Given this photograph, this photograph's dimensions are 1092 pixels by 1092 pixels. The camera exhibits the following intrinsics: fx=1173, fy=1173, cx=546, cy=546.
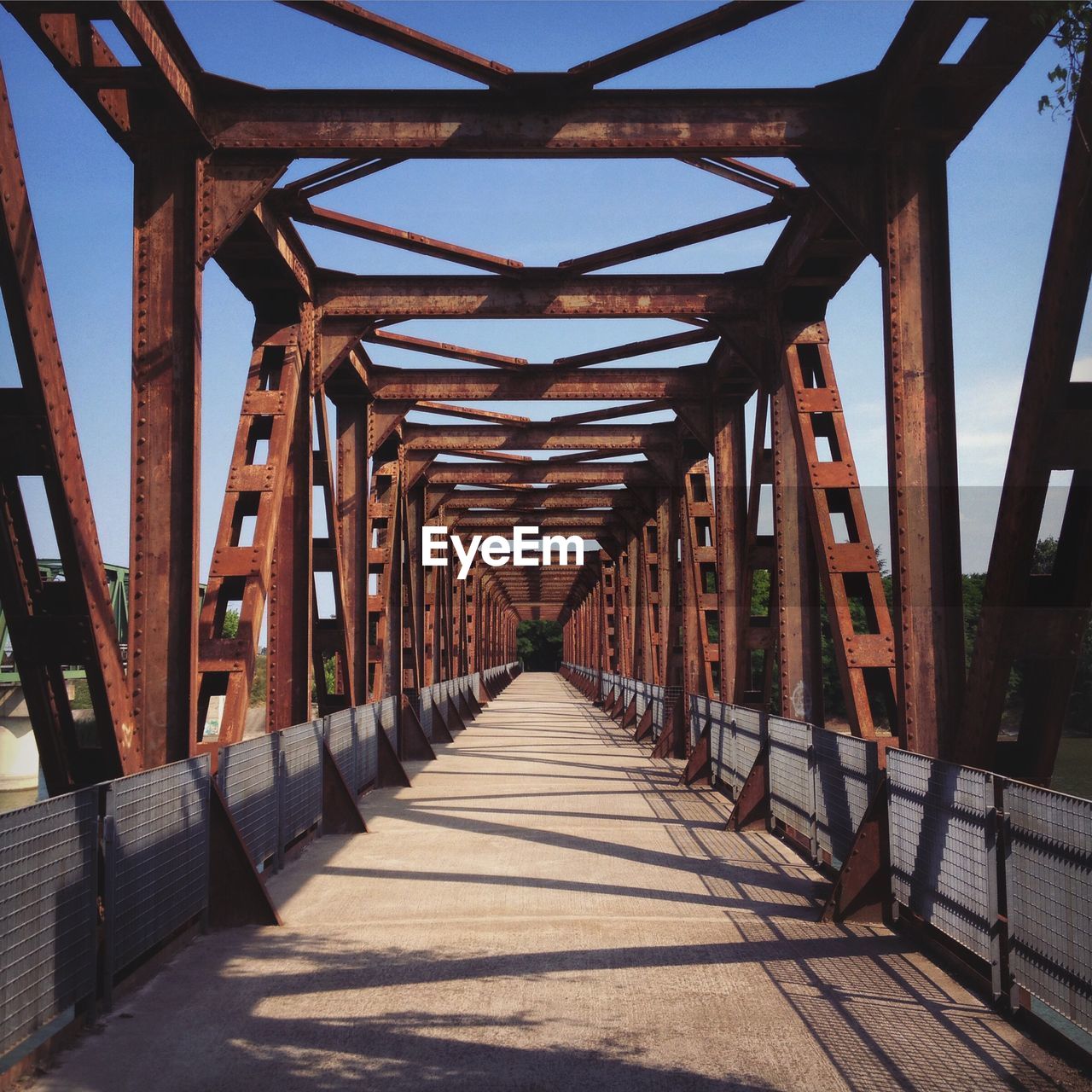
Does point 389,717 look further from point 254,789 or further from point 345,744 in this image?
point 254,789

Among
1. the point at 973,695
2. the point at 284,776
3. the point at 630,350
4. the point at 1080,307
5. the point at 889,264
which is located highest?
the point at 630,350

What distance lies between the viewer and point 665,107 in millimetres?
9617

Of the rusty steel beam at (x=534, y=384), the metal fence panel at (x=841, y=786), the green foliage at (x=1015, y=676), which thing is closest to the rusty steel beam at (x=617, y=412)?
the rusty steel beam at (x=534, y=384)

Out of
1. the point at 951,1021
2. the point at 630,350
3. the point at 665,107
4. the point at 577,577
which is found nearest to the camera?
the point at 951,1021

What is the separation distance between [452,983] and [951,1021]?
255 centimetres

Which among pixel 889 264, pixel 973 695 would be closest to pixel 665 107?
pixel 889 264

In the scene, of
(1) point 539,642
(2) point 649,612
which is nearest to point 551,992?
(2) point 649,612

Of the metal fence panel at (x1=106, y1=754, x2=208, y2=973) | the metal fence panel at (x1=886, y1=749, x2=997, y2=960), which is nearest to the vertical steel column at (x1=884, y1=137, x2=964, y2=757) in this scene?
the metal fence panel at (x1=886, y1=749, x2=997, y2=960)

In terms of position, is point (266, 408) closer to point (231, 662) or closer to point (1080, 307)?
point (231, 662)

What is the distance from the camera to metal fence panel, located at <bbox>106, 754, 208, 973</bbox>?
19.7 feet

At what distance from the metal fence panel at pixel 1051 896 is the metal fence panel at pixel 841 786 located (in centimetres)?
225

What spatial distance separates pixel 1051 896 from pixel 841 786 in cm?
367

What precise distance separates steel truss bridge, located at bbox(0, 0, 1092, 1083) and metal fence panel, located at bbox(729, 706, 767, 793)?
173 mm

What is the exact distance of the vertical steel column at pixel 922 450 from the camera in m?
8.47
